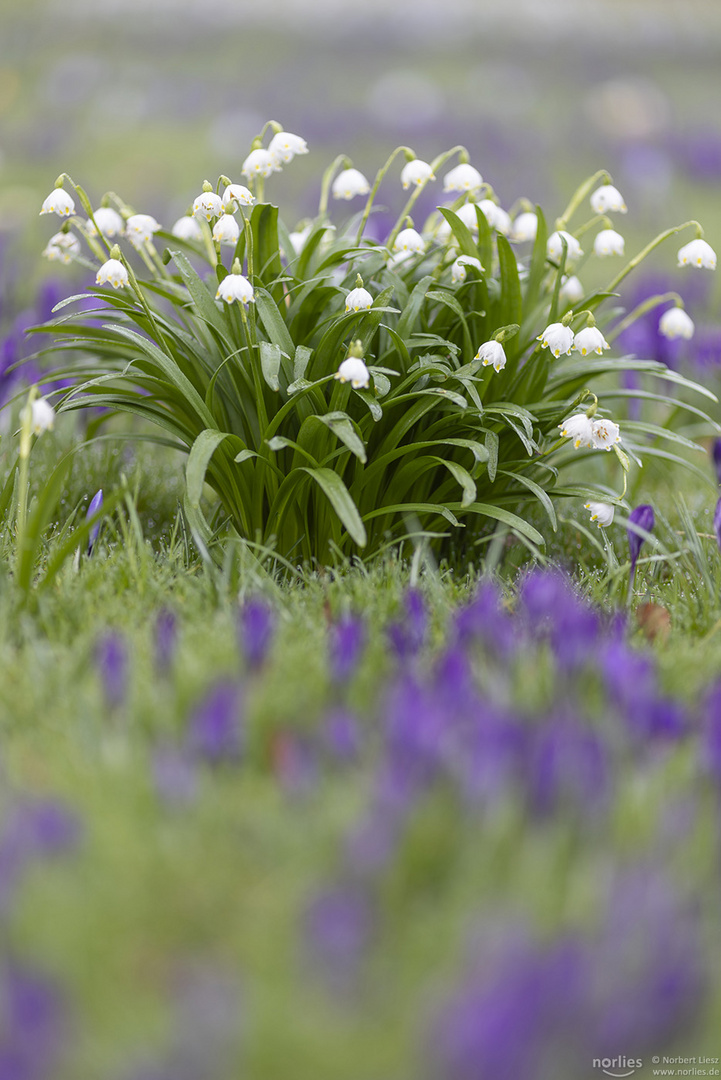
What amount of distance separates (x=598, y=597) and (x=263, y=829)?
4.74 feet

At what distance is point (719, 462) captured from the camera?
326 cm

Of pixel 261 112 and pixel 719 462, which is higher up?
pixel 261 112

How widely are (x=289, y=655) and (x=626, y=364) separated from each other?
1.63m

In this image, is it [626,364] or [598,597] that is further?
[626,364]

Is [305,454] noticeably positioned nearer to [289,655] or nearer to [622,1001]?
[289,655]

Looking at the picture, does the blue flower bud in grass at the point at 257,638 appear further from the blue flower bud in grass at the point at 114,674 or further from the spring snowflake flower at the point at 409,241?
the spring snowflake flower at the point at 409,241

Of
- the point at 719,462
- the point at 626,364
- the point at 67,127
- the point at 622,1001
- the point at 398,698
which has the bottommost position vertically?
the point at 622,1001

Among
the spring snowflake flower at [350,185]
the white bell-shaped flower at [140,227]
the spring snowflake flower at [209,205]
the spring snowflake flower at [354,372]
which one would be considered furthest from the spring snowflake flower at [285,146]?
the spring snowflake flower at [354,372]

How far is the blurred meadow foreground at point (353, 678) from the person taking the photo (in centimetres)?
113

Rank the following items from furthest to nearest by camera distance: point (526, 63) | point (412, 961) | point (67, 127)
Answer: point (526, 63), point (67, 127), point (412, 961)

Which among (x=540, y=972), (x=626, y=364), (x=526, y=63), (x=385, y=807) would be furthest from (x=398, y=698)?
(x=526, y=63)

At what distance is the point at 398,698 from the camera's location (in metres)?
1.58


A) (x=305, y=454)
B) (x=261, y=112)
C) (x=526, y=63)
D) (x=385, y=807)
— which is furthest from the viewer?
(x=526, y=63)

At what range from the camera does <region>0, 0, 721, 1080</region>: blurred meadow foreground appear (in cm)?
113
